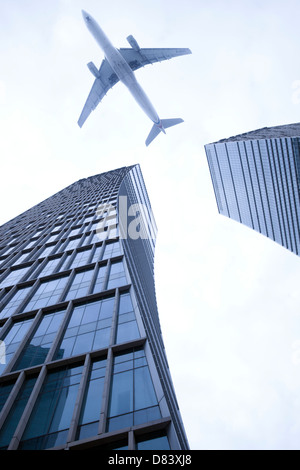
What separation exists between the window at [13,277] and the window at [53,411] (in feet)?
49.4

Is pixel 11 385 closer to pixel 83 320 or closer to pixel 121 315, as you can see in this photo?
pixel 83 320

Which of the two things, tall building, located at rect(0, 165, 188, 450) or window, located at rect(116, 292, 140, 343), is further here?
Result: window, located at rect(116, 292, 140, 343)

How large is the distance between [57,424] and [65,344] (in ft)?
16.6

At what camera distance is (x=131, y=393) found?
1238cm

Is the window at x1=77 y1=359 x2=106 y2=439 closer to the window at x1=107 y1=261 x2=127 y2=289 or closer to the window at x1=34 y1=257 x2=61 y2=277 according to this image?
the window at x1=107 y1=261 x2=127 y2=289

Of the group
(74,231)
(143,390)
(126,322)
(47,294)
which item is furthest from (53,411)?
(74,231)

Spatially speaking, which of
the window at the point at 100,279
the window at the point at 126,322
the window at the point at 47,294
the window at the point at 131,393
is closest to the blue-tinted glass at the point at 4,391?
the window at the point at 131,393

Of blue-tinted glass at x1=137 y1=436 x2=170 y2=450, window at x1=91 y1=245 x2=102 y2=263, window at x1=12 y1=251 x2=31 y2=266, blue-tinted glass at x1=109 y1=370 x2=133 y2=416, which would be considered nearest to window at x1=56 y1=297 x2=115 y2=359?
blue-tinted glass at x1=109 y1=370 x2=133 y2=416

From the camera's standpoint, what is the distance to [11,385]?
14.5m

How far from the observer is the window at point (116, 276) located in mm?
21709

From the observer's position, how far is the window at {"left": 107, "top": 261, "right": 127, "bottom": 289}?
21.7m

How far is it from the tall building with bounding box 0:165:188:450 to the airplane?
31484mm

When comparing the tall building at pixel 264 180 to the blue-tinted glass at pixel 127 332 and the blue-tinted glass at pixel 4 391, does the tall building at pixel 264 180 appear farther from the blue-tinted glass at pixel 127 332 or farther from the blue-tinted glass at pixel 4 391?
the blue-tinted glass at pixel 4 391
